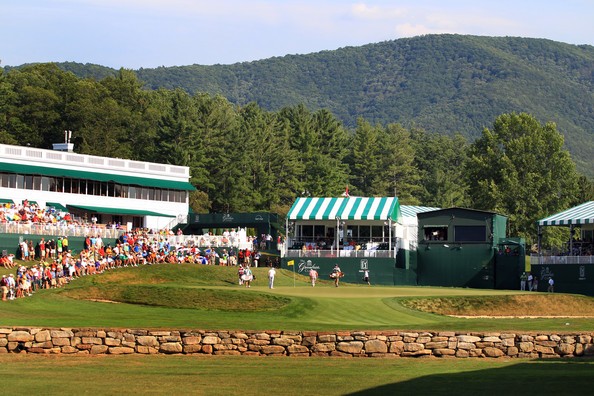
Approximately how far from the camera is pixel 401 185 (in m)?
140

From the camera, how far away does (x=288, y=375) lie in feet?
82.3

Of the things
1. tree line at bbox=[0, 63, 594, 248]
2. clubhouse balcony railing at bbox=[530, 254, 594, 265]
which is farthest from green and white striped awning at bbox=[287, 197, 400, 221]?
tree line at bbox=[0, 63, 594, 248]

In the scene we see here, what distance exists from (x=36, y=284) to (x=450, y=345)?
1066 inches

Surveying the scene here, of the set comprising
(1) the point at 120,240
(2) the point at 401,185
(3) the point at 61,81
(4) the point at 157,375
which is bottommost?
(4) the point at 157,375

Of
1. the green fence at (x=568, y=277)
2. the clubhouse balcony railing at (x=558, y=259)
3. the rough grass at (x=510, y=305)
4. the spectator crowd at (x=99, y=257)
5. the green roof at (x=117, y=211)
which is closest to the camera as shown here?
the spectator crowd at (x=99, y=257)

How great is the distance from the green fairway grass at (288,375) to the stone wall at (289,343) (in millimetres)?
502

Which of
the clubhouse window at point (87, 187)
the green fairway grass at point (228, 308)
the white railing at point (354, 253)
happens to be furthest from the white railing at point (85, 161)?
the green fairway grass at point (228, 308)

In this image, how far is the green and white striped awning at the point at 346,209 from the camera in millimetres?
73750

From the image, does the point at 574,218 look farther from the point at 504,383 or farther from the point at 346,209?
the point at 504,383

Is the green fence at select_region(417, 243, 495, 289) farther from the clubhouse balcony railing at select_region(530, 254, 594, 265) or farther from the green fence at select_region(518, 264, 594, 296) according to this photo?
the green fence at select_region(518, 264, 594, 296)

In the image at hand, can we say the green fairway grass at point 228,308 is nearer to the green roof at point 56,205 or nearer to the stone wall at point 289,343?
the stone wall at point 289,343

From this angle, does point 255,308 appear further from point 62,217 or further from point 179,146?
point 179,146

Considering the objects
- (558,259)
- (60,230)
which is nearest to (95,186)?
(60,230)

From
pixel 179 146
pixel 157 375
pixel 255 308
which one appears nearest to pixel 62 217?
pixel 255 308
